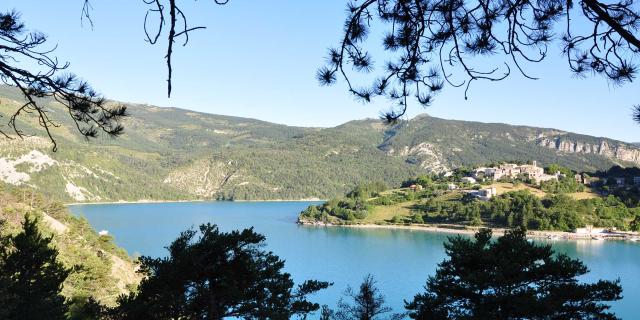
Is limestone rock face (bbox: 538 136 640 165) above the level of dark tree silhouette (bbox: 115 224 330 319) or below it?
above

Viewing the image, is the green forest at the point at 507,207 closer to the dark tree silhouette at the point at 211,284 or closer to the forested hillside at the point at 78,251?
the forested hillside at the point at 78,251

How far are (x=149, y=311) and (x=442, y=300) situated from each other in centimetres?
525

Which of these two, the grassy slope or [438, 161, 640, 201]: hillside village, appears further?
[438, 161, 640, 201]: hillside village

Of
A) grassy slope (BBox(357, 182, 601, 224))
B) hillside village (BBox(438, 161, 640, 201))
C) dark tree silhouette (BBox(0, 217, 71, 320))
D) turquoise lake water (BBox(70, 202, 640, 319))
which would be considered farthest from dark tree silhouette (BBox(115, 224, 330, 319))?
hillside village (BBox(438, 161, 640, 201))

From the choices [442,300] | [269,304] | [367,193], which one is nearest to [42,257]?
[269,304]

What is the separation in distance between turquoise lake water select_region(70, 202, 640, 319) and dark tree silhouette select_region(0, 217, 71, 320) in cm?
1766

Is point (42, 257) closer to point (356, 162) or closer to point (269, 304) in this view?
point (269, 304)

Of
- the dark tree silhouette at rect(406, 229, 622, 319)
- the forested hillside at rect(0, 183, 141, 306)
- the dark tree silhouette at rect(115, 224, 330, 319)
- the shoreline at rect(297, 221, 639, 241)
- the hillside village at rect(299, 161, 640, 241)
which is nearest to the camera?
the dark tree silhouette at rect(115, 224, 330, 319)

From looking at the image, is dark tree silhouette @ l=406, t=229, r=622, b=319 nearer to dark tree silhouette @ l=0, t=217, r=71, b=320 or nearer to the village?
dark tree silhouette @ l=0, t=217, r=71, b=320

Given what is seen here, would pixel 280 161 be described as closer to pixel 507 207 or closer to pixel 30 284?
pixel 507 207

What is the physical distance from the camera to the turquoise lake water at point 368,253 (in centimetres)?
2994

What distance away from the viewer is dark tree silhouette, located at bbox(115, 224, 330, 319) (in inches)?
291

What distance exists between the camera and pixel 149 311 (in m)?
7.21

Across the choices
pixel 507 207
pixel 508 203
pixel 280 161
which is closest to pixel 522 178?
pixel 508 203
